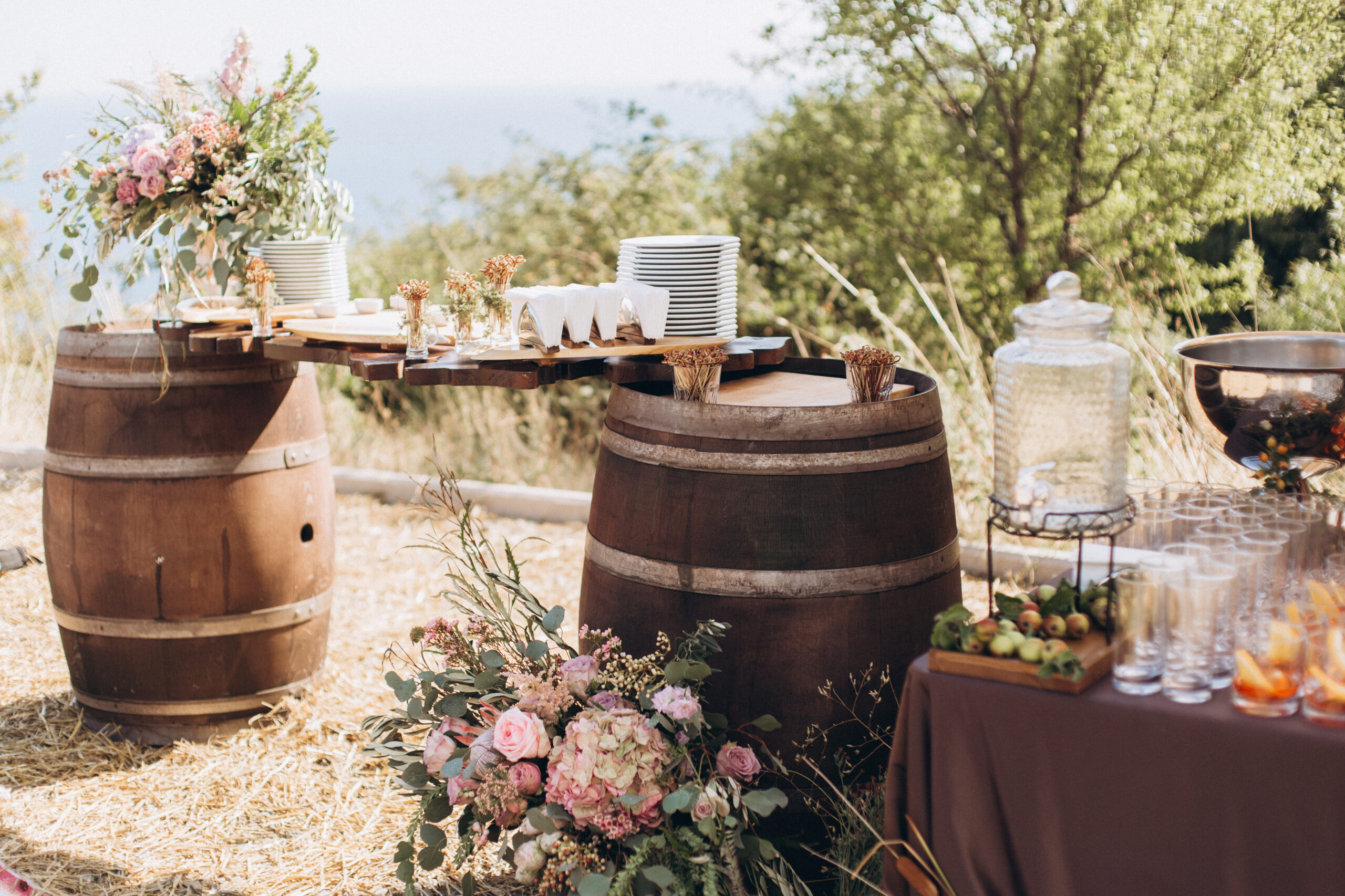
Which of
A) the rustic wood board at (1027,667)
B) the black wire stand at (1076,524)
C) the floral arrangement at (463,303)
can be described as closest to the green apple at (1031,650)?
the rustic wood board at (1027,667)

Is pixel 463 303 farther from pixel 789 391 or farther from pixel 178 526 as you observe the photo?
pixel 178 526

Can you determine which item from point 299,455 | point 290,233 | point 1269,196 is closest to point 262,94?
point 290,233

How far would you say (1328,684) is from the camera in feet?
4.55

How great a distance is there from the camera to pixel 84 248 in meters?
3.40

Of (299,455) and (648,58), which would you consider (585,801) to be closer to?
(299,455)

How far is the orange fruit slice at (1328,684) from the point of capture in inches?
54.1

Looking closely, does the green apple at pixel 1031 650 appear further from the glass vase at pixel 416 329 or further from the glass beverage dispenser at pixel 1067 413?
the glass vase at pixel 416 329

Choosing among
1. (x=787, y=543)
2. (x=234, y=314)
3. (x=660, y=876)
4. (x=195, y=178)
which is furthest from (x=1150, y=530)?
(x=195, y=178)

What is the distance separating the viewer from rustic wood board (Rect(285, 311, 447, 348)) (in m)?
2.84

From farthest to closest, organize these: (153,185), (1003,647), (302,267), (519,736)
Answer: (302,267)
(153,185)
(519,736)
(1003,647)

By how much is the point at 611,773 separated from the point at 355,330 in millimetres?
1437

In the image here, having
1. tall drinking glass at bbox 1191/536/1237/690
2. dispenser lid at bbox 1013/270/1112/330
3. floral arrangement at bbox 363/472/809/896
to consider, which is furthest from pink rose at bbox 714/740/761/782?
dispenser lid at bbox 1013/270/1112/330

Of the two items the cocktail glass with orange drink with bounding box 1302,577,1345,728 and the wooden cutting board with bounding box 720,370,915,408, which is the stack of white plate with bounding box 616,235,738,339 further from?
the cocktail glass with orange drink with bounding box 1302,577,1345,728

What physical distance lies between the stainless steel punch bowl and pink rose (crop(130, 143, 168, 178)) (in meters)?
2.87
